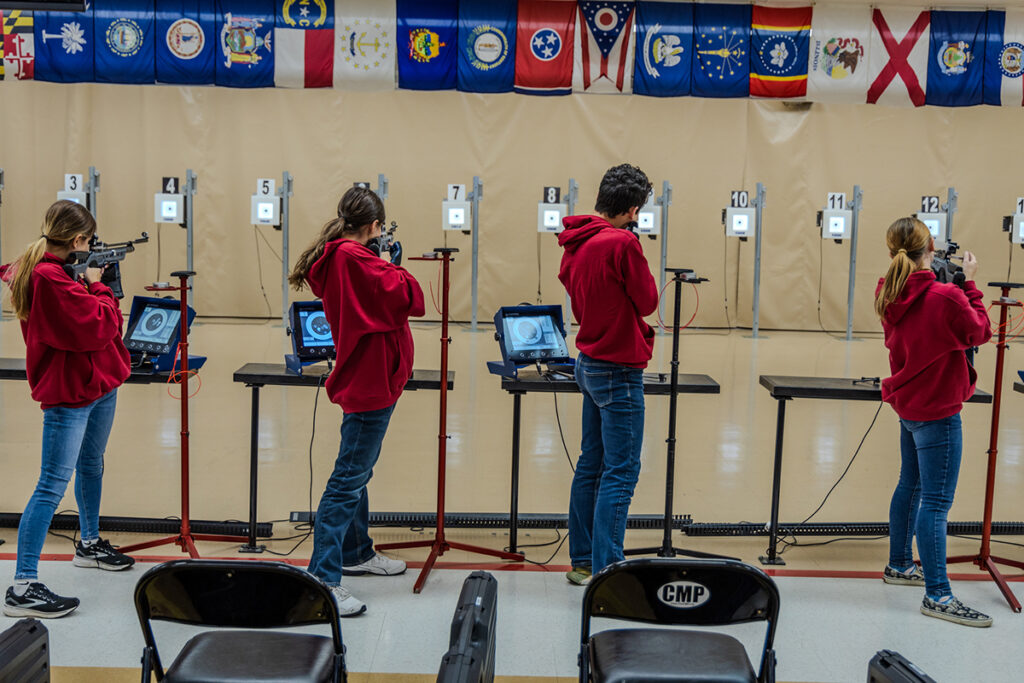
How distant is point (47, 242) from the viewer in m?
3.24

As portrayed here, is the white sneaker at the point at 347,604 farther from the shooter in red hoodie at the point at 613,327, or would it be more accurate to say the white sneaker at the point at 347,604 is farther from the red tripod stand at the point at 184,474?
the shooter in red hoodie at the point at 613,327

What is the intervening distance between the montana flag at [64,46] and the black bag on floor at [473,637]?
18.4 ft

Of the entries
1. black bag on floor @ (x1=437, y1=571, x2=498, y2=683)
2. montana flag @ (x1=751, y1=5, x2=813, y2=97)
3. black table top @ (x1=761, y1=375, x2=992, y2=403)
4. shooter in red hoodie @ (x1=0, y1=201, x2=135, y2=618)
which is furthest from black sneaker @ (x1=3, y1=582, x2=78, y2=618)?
montana flag @ (x1=751, y1=5, x2=813, y2=97)

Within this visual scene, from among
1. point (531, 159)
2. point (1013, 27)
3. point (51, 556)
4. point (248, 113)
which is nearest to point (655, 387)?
point (51, 556)

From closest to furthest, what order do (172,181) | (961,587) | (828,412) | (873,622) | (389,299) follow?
(389,299) → (873,622) → (961,587) → (828,412) → (172,181)

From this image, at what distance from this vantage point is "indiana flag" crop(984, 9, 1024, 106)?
659cm

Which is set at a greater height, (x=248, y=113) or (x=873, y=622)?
(x=248, y=113)

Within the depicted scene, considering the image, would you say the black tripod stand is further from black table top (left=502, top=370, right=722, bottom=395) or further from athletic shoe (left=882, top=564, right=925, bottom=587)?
athletic shoe (left=882, top=564, right=925, bottom=587)

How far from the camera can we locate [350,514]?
132 inches

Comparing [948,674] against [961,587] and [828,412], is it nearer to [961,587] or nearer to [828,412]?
[961,587]

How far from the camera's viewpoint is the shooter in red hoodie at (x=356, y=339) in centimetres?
321

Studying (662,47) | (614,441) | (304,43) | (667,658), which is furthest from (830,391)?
(304,43)

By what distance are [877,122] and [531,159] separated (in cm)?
462

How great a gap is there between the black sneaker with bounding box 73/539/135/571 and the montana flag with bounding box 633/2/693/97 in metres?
4.70
